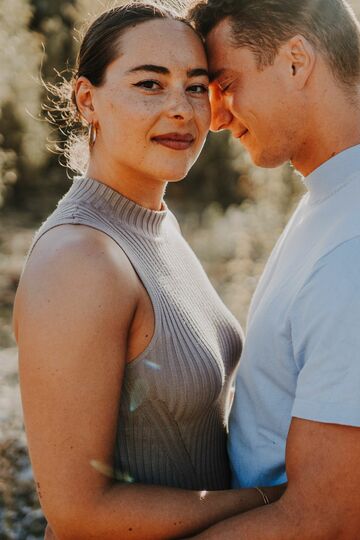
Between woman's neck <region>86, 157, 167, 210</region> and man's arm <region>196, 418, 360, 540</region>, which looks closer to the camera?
man's arm <region>196, 418, 360, 540</region>

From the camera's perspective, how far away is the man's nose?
217cm

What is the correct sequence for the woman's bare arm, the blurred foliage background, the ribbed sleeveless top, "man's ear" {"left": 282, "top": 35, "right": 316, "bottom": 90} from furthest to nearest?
the blurred foliage background, "man's ear" {"left": 282, "top": 35, "right": 316, "bottom": 90}, the ribbed sleeveless top, the woman's bare arm

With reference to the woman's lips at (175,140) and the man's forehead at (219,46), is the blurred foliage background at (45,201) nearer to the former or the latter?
the man's forehead at (219,46)

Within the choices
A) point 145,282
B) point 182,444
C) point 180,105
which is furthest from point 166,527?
point 180,105

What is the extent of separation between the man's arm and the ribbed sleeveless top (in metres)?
0.32

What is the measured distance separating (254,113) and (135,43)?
0.40m

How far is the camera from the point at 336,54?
1892mm

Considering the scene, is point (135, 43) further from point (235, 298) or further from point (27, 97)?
point (27, 97)

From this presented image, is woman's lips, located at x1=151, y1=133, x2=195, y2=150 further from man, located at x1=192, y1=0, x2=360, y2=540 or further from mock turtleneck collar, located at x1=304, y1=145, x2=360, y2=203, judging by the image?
mock turtleneck collar, located at x1=304, y1=145, x2=360, y2=203

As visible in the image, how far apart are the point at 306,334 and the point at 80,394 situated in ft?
1.72

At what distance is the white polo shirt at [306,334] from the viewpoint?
1.45 meters

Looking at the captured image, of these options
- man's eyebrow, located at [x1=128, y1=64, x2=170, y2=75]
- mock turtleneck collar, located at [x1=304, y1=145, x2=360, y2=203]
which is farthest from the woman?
mock turtleneck collar, located at [x1=304, y1=145, x2=360, y2=203]

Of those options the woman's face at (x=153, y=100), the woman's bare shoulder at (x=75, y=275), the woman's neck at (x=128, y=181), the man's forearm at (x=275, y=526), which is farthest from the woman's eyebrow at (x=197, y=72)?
the man's forearm at (x=275, y=526)

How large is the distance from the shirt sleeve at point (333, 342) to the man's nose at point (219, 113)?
2.66 feet
